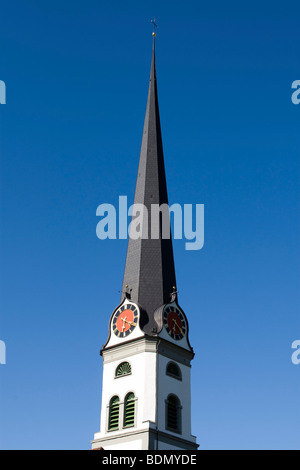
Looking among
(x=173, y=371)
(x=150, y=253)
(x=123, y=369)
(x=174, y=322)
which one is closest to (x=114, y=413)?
(x=123, y=369)

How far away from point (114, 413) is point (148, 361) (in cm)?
433

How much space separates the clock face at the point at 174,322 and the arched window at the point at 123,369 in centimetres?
389

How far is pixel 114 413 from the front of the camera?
47.1 metres

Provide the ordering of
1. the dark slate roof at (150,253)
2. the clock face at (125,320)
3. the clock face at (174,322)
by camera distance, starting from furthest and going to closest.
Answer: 1. the dark slate roof at (150,253)
2. the clock face at (174,322)
3. the clock face at (125,320)

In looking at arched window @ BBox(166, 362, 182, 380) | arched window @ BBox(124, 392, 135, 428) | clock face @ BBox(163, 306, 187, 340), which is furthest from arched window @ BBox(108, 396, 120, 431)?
clock face @ BBox(163, 306, 187, 340)

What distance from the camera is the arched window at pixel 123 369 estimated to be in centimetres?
4797

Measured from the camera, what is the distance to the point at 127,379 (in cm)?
4753

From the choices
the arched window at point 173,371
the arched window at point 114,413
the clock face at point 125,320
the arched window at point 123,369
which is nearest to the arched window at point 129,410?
the arched window at point 114,413

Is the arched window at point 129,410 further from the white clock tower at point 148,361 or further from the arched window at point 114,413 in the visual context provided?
the arched window at point 114,413

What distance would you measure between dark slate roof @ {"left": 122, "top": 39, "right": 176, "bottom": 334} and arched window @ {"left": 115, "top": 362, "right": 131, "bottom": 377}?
2862mm

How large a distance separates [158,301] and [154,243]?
5.18 meters
